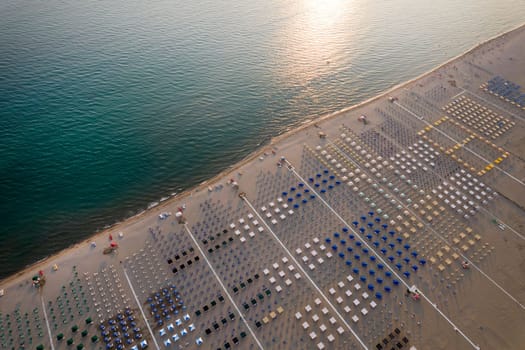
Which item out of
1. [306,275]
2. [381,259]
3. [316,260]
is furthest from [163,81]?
[381,259]

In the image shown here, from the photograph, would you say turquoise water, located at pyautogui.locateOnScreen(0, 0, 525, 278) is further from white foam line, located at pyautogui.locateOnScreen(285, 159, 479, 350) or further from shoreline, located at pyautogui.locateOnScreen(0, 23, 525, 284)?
white foam line, located at pyautogui.locateOnScreen(285, 159, 479, 350)

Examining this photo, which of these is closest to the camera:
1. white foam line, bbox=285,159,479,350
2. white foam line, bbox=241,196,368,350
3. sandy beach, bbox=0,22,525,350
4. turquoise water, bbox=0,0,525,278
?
sandy beach, bbox=0,22,525,350

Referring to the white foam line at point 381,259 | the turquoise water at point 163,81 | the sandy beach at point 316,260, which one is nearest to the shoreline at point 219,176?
the sandy beach at point 316,260

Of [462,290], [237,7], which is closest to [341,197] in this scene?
[462,290]

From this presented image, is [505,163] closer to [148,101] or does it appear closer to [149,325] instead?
[149,325]

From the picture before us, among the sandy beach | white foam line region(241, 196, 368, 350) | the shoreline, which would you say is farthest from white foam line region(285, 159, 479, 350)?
white foam line region(241, 196, 368, 350)

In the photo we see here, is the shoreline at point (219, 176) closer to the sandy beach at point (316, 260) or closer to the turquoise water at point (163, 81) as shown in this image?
the sandy beach at point (316, 260)
